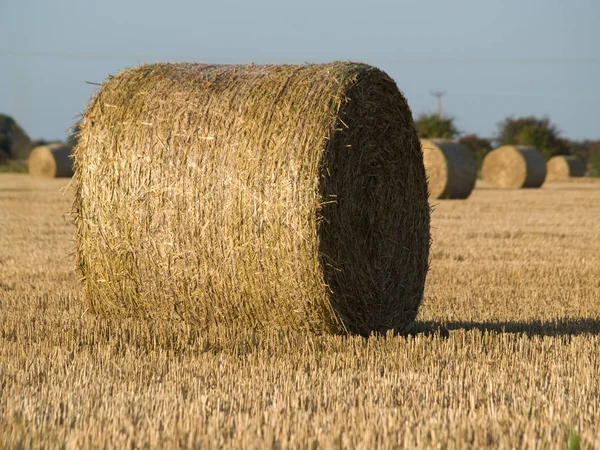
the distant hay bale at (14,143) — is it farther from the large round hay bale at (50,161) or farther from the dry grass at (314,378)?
the dry grass at (314,378)

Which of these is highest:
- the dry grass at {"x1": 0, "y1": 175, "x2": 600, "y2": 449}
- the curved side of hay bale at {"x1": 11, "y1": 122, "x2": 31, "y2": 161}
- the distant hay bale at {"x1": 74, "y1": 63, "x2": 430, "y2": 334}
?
the curved side of hay bale at {"x1": 11, "y1": 122, "x2": 31, "y2": 161}

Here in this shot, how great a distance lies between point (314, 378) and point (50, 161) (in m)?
28.5

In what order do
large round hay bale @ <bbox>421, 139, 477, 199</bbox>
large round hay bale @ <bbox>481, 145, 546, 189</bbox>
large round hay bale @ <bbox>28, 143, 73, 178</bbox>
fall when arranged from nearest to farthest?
large round hay bale @ <bbox>421, 139, 477, 199</bbox>
large round hay bale @ <bbox>481, 145, 546, 189</bbox>
large round hay bale @ <bbox>28, 143, 73, 178</bbox>

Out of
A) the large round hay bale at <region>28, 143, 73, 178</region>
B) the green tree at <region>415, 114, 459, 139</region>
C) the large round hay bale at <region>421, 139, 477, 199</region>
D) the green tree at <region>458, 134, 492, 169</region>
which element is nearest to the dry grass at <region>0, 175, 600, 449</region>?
the large round hay bale at <region>421, 139, 477, 199</region>

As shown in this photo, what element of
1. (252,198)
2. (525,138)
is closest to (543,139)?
(525,138)

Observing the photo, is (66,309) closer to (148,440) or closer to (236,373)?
(236,373)

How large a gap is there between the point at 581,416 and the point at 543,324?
109 inches

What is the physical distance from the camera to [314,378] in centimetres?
476

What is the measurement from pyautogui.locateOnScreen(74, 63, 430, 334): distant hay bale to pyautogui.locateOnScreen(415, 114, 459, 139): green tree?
3234 centimetres

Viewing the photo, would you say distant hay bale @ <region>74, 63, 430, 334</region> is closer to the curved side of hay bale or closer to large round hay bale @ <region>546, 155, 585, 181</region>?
large round hay bale @ <region>546, 155, 585, 181</region>

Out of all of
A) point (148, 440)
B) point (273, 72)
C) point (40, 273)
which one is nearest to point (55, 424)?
point (148, 440)

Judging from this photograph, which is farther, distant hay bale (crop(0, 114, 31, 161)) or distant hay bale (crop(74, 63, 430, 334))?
distant hay bale (crop(0, 114, 31, 161))

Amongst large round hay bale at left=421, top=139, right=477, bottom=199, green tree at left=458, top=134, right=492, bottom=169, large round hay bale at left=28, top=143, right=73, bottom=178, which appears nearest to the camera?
large round hay bale at left=421, top=139, right=477, bottom=199

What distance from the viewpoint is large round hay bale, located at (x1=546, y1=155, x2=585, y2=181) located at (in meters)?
38.1
